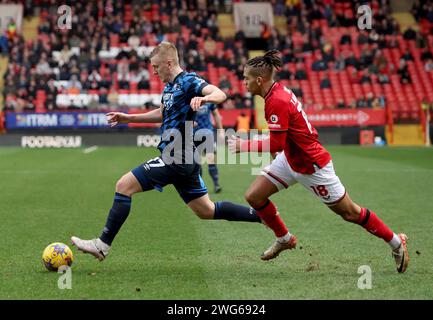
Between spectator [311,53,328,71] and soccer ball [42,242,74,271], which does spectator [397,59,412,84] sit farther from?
soccer ball [42,242,74,271]

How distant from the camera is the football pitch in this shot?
627cm

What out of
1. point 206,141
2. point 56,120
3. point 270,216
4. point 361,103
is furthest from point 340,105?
point 270,216

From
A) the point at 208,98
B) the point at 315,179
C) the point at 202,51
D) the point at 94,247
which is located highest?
the point at 202,51

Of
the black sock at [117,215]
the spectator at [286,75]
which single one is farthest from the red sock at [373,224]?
the spectator at [286,75]

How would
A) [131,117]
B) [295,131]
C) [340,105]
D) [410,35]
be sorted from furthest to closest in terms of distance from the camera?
[410,35] < [340,105] < [131,117] < [295,131]

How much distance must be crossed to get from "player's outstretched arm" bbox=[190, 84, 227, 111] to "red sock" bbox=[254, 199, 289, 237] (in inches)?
50.0

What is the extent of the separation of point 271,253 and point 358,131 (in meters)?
27.6

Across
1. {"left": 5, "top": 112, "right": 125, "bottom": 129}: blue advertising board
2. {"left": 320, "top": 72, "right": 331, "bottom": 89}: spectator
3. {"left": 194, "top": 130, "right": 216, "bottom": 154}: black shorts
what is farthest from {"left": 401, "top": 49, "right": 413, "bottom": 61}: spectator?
{"left": 194, "top": 130, "right": 216, "bottom": 154}: black shorts

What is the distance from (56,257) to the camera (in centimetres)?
709

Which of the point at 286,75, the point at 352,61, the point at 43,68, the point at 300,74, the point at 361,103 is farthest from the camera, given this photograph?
the point at 352,61

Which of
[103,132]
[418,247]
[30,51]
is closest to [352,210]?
[418,247]

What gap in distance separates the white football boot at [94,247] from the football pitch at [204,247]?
0.44 feet

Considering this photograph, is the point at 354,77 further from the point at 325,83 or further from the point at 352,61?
the point at 325,83

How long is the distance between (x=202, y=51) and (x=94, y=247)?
3342cm
